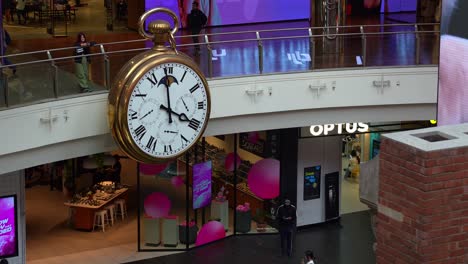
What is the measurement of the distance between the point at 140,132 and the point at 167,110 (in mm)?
583

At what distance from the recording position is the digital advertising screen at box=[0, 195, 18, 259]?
15953 millimetres

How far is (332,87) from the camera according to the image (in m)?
15.8

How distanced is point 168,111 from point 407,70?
492 cm

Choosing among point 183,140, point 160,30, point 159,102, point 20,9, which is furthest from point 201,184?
point 20,9

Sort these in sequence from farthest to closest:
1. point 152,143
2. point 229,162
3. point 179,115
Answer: point 229,162 < point 179,115 < point 152,143

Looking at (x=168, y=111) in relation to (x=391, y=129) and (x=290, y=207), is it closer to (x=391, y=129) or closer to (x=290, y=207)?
(x=290, y=207)

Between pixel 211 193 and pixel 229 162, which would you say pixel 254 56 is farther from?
pixel 211 193

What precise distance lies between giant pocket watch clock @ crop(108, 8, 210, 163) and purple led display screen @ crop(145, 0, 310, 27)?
8448mm

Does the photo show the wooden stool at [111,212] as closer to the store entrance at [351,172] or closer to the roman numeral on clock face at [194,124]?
the store entrance at [351,172]

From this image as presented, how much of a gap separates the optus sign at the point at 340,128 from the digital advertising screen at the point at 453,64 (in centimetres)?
1271

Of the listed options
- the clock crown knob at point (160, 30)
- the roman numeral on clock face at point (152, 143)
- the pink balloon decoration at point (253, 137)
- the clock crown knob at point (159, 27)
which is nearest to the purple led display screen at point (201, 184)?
the pink balloon decoration at point (253, 137)

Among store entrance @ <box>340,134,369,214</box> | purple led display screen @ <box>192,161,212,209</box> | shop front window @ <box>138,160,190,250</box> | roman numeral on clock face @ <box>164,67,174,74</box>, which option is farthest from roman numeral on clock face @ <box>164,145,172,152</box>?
store entrance @ <box>340,134,369,214</box>

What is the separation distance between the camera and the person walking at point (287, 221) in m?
17.9

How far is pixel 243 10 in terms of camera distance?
2278 centimetres
